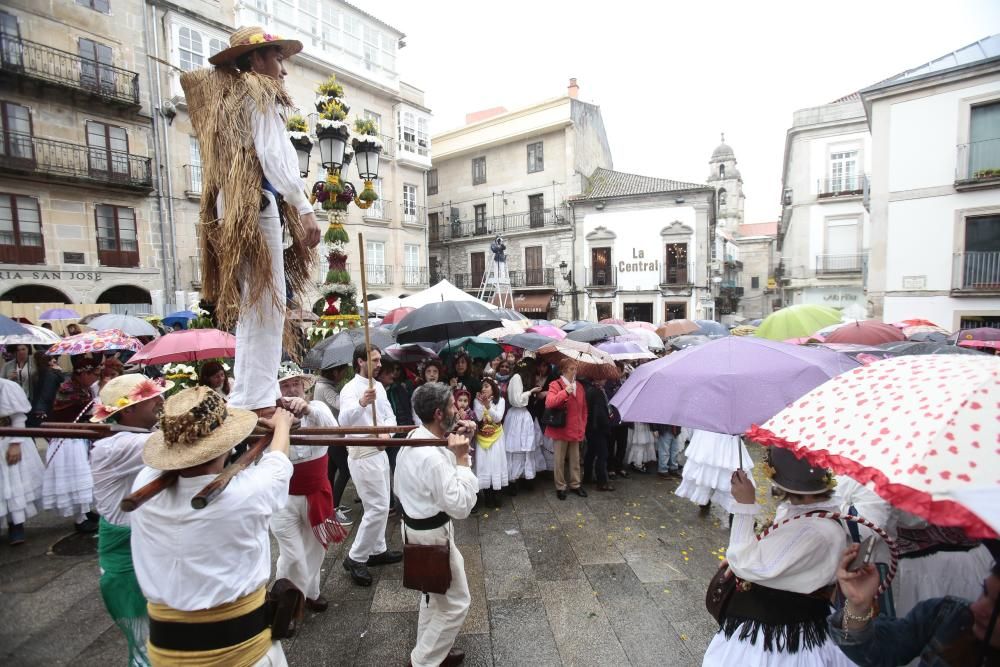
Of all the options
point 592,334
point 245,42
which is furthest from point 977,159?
point 245,42

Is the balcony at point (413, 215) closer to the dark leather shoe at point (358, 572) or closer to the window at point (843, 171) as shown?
the window at point (843, 171)

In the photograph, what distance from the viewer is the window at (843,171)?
930 inches

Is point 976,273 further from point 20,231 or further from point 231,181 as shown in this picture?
point 20,231

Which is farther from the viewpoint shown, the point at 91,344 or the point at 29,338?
the point at 29,338

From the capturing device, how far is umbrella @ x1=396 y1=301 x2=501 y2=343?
20.6 feet

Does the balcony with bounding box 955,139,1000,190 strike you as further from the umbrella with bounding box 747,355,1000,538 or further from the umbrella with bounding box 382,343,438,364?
the umbrella with bounding box 747,355,1000,538

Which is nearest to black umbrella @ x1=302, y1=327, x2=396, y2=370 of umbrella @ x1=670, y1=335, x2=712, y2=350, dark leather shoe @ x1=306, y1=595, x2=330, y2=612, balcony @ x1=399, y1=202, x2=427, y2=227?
dark leather shoe @ x1=306, y1=595, x2=330, y2=612

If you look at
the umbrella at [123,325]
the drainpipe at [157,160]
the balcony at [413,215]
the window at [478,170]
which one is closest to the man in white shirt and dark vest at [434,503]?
the umbrella at [123,325]

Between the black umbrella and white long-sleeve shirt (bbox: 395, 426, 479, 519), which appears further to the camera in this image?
the black umbrella

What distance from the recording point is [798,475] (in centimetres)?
227

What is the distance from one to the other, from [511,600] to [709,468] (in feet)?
9.58

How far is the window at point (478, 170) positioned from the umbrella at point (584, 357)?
27.2m

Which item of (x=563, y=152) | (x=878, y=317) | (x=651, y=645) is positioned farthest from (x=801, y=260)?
(x=651, y=645)

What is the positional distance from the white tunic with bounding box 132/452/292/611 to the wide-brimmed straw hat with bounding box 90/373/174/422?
3.19 ft
